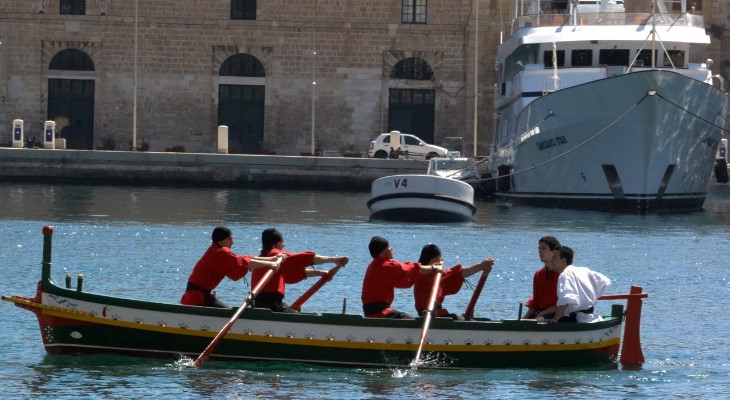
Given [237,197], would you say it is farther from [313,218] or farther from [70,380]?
[70,380]

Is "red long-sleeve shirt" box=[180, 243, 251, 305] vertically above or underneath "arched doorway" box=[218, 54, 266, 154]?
underneath

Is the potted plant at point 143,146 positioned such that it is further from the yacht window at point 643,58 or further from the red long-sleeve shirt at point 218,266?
the red long-sleeve shirt at point 218,266

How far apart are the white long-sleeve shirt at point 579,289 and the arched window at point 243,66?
4524 cm

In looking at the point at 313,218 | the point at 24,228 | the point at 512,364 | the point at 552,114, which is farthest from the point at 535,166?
the point at 512,364

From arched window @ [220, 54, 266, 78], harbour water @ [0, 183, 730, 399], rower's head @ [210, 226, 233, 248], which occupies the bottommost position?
harbour water @ [0, 183, 730, 399]

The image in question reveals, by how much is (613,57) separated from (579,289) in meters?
28.8

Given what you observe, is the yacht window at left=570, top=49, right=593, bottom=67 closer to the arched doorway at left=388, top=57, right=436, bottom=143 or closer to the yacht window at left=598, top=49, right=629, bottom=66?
the yacht window at left=598, top=49, right=629, bottom=66

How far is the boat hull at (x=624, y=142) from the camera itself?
43.8 metres


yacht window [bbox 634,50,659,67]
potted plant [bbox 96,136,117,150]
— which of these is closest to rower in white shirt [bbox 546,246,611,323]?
yacht window [bbox 634,50,659,67]

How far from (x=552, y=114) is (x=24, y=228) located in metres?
14.9

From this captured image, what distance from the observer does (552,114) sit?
4481cm

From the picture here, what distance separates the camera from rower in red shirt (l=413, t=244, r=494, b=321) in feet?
62.2

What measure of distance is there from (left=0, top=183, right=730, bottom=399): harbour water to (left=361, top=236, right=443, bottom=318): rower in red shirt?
0.72 metres

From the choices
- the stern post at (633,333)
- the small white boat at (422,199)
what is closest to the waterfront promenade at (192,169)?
the small white boat at (422,199)
